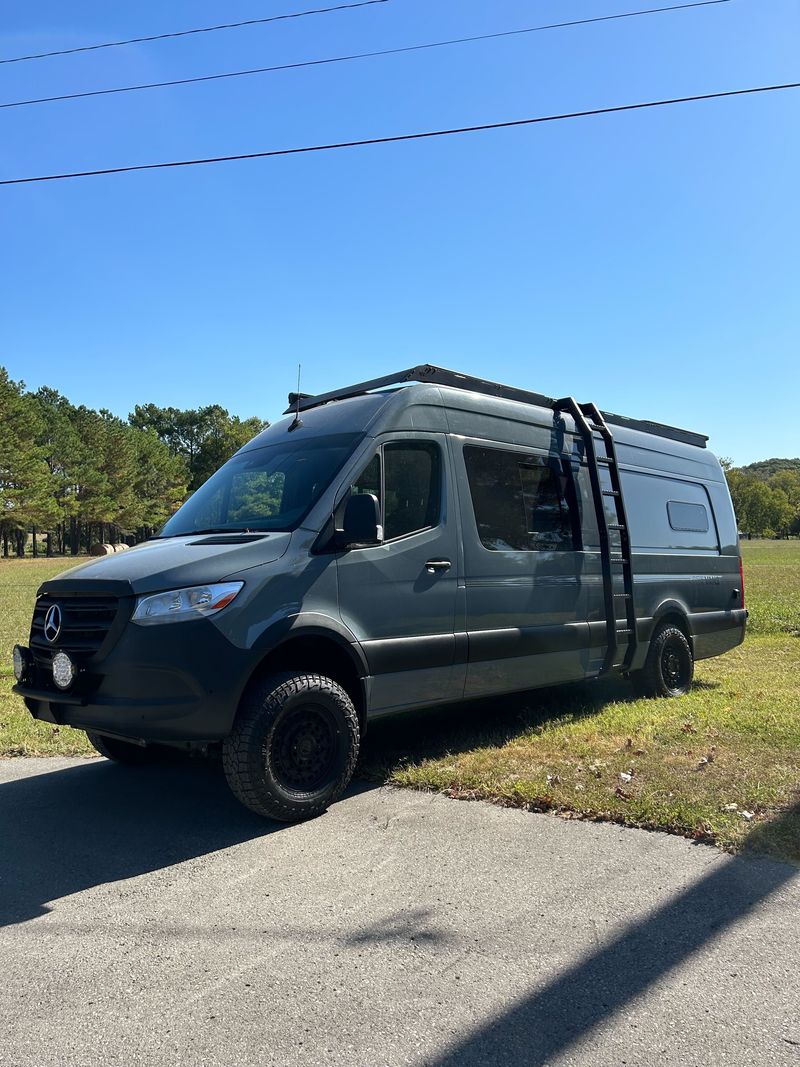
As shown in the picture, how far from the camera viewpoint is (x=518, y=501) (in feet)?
20.3

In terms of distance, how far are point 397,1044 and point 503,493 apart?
13.7 feet

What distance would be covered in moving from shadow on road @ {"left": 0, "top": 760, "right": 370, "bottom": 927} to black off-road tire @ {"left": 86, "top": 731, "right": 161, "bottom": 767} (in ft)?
0.24

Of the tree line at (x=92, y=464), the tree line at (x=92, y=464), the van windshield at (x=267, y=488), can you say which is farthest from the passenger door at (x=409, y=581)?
the tree line at (x=92, y=464)

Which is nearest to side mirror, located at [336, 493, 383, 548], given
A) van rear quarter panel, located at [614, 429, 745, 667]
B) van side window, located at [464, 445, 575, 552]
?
van side window, located at [464, 445, 575, 552]

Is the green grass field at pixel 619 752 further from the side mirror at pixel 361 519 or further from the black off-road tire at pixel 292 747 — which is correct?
the side mirror at pixel 361 519

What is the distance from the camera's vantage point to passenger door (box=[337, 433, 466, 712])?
489cm

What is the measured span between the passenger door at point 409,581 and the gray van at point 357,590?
1 centimetres

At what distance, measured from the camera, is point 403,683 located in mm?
5078

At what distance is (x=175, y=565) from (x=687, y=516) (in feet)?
20.1

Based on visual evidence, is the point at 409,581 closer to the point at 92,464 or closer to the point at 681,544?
the point at 681,544

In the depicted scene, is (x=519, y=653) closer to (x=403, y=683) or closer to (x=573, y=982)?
(x=403, y=683)

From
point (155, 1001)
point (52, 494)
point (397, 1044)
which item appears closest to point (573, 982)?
point (397, 1044)

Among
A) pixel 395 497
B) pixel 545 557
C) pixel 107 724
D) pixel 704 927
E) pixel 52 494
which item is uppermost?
pixel 52 494

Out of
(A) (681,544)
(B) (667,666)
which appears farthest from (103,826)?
(A) (681,544)
